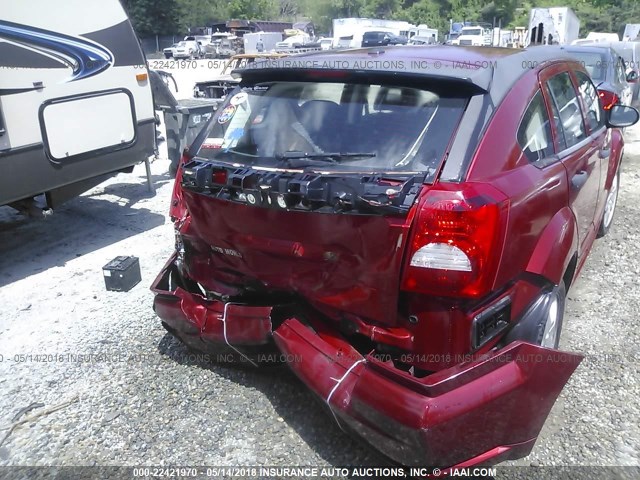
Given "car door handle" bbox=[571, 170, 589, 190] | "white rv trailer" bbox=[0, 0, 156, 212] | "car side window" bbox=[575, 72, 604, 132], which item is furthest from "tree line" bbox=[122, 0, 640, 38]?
"car door handle" bbox=[571, 170, 589, 190]

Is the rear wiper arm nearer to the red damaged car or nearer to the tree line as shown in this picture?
the red damaged car

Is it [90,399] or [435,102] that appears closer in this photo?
[435,102]

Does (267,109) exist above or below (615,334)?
above

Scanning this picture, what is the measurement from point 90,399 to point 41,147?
2778mm

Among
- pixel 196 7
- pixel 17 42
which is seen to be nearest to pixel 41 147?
pixel 17 42

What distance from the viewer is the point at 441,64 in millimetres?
2816

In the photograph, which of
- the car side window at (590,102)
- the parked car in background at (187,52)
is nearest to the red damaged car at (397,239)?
the car side window at (590,102)

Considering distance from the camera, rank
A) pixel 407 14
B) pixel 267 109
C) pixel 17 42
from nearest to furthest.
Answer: pixel 267 109, pixel 17 42, pixel 407 14

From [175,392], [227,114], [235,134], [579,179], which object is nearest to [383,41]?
[579,179]

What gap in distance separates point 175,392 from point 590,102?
3535 mm

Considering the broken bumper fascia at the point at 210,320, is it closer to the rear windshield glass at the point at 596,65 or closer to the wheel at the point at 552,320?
the wheel at the point at 552,320

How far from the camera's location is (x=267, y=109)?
3111 mm

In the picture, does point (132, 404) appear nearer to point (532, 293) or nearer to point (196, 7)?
point (532, 293)

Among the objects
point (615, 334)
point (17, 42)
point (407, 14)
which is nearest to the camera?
point (615, 334)
